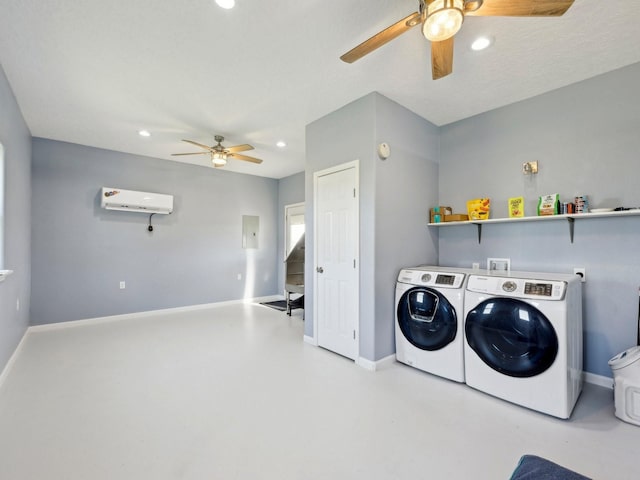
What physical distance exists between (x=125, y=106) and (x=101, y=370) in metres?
2.71

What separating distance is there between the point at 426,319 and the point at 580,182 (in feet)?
6.07

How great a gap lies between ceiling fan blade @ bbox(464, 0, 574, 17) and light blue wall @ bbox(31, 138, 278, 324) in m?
4.95

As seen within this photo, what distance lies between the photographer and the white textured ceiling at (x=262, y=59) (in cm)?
191

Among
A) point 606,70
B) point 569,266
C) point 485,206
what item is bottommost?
point 569,266

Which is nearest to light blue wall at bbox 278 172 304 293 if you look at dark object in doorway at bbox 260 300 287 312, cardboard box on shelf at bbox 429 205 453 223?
dark object in doorway at bbox 260 300 287 312

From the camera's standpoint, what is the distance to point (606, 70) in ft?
8.08

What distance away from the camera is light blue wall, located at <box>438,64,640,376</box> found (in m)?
2.42

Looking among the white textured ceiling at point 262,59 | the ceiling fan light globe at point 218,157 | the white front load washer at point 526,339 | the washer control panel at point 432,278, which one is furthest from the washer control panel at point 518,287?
the ceiling fan light globe at point 218,157

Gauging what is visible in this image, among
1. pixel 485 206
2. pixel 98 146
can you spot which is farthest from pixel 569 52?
pixel 98 146

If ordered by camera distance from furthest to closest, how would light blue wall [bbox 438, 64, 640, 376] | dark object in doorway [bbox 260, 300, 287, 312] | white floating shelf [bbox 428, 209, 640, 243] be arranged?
1. dark object in doorway [bbox 260, 300, 287, 312]
2. light blue wall [bbox 438, 64, 640, 376]
3. white floating shelf [bbox 428, 209, 640, 243]

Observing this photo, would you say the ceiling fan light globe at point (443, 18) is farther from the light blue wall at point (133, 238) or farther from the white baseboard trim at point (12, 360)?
the light blue wall at point (133, 238)

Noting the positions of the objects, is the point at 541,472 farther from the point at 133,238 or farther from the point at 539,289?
the point at 133,238

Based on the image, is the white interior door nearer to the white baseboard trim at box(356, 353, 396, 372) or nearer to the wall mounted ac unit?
the white baseboard trim at box(356, 353, 396, 372)

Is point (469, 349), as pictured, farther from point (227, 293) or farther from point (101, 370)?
point (227, 293)
